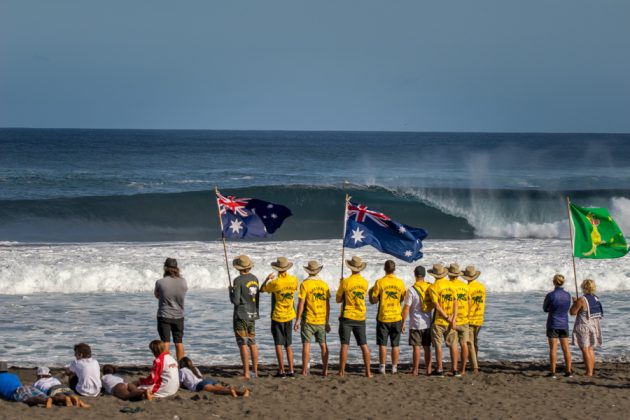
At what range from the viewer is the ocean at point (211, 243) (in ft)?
45.9

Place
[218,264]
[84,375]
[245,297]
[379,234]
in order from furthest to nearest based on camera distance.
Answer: [218,264] < [379,234] < [245,297] < [84,375]

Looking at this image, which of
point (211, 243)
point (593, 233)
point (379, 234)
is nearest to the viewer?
point (593, 233)

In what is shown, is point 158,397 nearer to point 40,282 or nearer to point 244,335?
point 244,335

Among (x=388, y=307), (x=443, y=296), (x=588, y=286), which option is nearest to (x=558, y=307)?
(x=588, y=286)

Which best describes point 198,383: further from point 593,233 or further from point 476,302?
point 593,233

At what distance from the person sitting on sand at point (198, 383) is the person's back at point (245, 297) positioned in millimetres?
902

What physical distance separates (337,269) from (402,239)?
7.55m

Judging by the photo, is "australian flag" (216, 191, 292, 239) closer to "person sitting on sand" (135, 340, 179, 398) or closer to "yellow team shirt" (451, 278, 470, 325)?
"yellow team shirt" (451, 278, 470, 325)

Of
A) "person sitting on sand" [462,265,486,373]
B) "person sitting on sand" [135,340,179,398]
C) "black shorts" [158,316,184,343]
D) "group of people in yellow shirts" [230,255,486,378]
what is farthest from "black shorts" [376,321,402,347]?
"person sitting on sand" [135,340,179,398]

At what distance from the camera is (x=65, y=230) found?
30.8 metres

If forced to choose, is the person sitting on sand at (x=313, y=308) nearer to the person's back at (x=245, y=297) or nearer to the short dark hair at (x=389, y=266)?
the person's back at (x=245, y=297)

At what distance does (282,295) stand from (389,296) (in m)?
1.24

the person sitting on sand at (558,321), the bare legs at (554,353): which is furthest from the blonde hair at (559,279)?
the bare legs at (554,353)

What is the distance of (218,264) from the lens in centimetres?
1991
